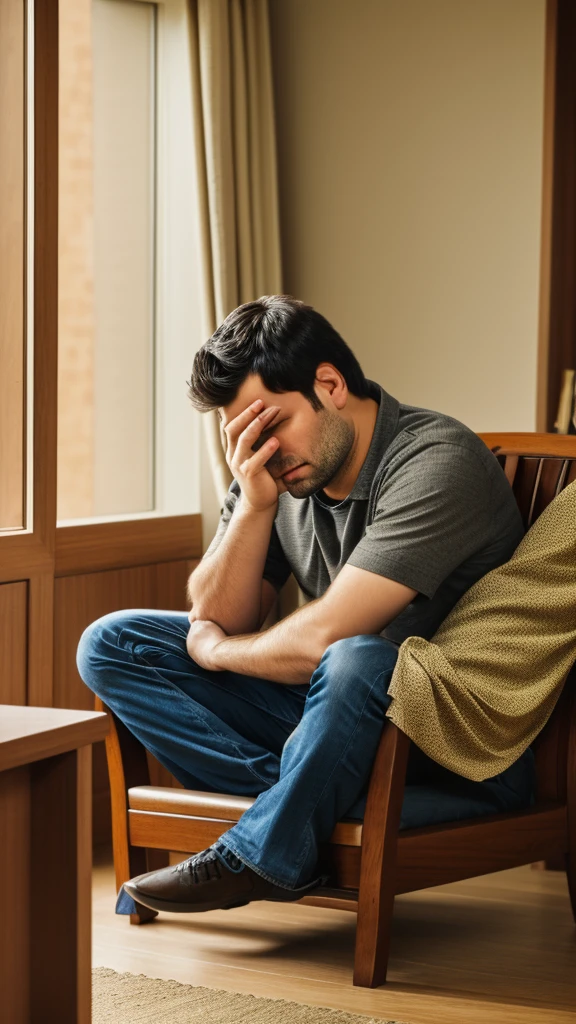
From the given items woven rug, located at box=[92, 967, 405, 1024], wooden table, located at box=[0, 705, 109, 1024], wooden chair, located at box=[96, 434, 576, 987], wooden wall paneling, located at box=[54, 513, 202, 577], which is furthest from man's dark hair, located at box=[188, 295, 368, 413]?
woven rug, located at box=[92, 967, 405, 1024]

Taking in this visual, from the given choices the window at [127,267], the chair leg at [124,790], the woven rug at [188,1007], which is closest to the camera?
the woven rug at [188,1007]

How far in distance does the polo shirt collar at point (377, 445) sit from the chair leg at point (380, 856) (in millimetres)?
479

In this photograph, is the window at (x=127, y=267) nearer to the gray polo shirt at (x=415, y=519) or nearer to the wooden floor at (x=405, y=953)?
the gray polo shirt at (x=415, y=519)

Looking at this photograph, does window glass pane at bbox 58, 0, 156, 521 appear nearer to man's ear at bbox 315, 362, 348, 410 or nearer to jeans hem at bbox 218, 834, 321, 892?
man's ear at bbox 315, 362, 348, 410

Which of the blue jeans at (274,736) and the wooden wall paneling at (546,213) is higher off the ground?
the wooden wall paneling at (546,213)

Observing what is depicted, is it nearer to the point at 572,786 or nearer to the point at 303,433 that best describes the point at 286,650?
the point at 303,433

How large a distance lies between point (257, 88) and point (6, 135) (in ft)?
3.20

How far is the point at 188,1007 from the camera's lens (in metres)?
1.87

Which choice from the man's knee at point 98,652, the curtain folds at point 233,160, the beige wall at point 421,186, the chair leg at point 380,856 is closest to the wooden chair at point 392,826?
the chair leg at point 380,856

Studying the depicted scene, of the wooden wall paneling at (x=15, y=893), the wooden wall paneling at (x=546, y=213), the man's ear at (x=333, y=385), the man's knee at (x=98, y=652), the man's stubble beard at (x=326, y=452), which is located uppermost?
the wooden wall paneling at (x=546, y=213)

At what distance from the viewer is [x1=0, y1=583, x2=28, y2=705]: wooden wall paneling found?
2582 mm

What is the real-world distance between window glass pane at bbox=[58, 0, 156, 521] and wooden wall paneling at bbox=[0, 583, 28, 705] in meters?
0.43

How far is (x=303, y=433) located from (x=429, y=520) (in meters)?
0.30

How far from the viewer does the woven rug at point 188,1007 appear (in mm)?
1813
